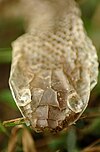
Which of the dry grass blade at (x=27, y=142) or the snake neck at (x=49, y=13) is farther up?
the snake neck at (x=49, y=13)

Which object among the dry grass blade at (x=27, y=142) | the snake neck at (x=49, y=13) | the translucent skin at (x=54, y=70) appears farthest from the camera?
the snake neck at (x=49, y=13)

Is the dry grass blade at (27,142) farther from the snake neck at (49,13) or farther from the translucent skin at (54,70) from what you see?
the snake neck at (49,13)

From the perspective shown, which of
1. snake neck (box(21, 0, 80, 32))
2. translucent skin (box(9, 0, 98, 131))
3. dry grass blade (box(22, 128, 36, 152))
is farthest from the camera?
snake neck (box(21, 0, 80, 32))

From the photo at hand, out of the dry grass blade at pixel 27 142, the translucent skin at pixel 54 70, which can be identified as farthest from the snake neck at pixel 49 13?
the dry grass blade at pixel 27 142

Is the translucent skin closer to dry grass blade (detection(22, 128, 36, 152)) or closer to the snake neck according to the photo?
the snake neck

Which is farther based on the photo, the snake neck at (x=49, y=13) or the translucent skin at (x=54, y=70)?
the snake neck at (x=49, y=13)

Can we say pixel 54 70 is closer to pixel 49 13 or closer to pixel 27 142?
pixel 27 142

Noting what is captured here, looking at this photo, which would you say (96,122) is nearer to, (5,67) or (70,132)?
(70,132)

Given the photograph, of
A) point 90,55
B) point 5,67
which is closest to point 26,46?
point 90,55

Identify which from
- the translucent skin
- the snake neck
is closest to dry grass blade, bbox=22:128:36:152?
the translucent skin

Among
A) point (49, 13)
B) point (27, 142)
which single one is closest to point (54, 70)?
point (27, 142)
